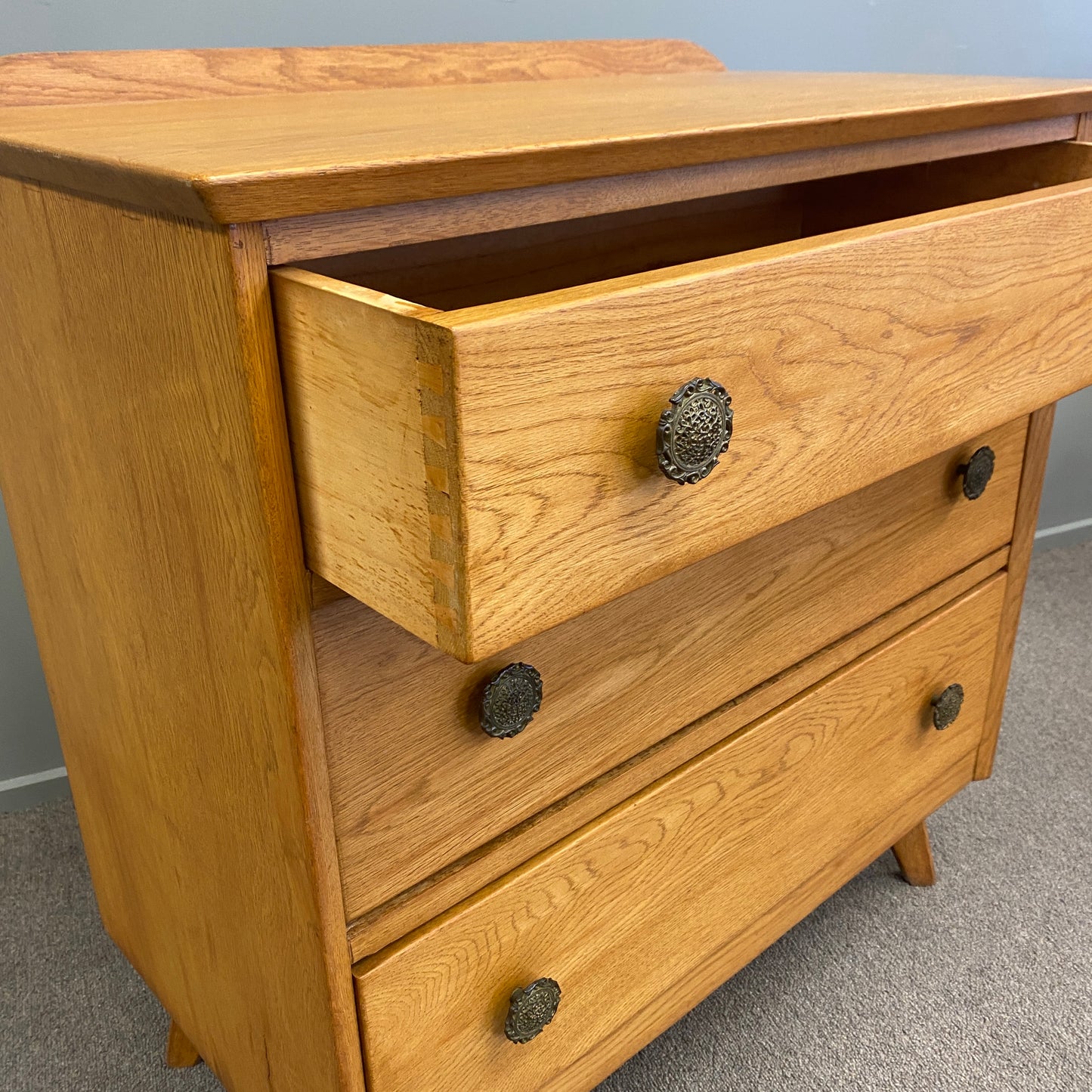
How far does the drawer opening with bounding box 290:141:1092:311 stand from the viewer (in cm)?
76

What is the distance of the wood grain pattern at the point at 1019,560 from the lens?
0.94 metres

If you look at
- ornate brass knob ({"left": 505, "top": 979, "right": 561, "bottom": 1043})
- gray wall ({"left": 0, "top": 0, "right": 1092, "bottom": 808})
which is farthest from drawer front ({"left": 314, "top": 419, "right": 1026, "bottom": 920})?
gray wall ({"left": 0, "top": 0, "right": 1092, "bottom": 808})

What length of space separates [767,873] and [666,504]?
1.68 ft

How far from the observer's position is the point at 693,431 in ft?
1.41

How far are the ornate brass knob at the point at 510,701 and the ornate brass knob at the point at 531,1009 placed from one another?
7.2 inches

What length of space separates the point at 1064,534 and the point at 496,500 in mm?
1801

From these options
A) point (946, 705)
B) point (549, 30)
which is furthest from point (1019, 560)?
point (549, 30)

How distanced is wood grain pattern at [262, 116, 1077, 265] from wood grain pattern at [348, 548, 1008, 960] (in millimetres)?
357

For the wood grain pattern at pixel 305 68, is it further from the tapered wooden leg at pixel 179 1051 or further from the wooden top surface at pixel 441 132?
the tapered wooden leg at pixel 179 1051

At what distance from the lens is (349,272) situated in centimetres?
71

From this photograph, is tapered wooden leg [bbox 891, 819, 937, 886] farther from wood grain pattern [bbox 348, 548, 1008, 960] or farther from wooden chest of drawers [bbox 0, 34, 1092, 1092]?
wood grain pattern [bbox 348, 548, 1008, 960]

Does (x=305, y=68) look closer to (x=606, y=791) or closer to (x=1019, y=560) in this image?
(x=606, y=791)

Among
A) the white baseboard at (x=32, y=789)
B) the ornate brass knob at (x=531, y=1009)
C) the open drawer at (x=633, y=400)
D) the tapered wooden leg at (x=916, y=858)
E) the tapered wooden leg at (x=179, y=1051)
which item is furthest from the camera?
the white baseboard at (x=32, y=789)

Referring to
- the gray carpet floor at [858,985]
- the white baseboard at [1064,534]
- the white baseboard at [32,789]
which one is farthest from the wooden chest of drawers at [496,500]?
the white baseboard at [1064,534]
